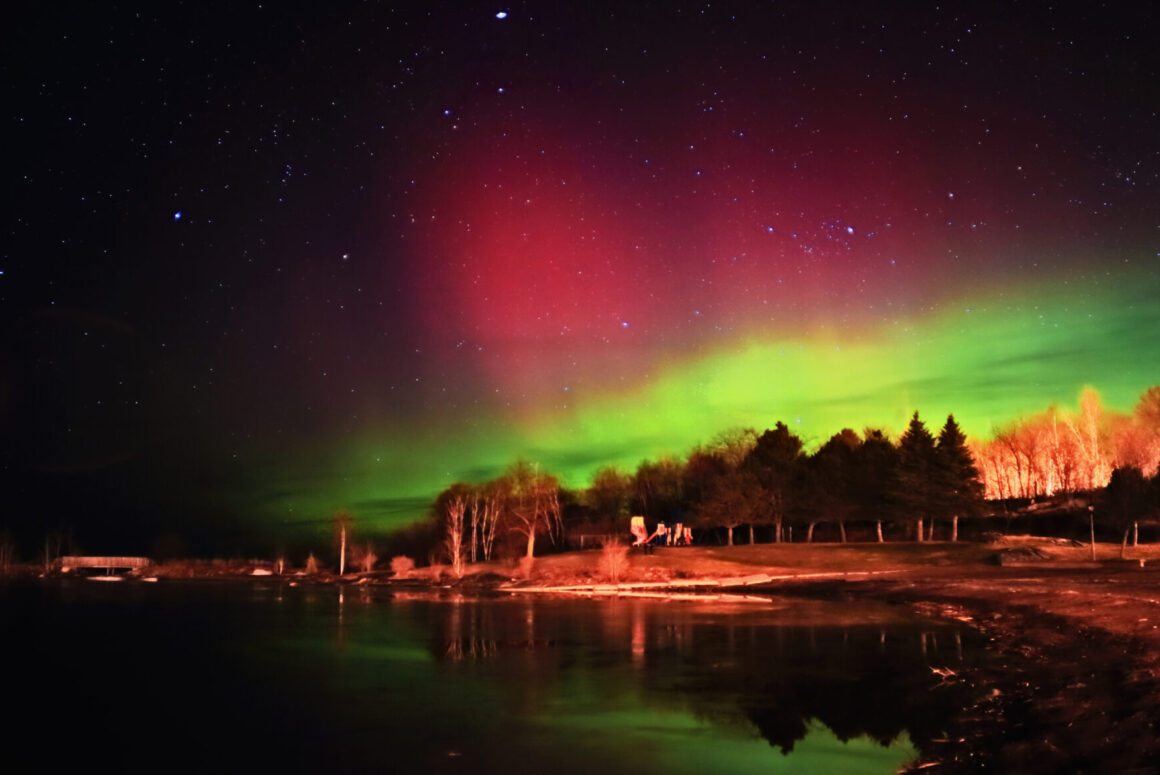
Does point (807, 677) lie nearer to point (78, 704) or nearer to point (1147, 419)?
point (78, 704)

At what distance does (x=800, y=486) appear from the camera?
342ft

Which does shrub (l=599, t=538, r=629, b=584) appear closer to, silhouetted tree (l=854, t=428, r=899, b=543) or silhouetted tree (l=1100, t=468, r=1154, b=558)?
silhouetted tree (l=854, t=428, r=899, b=543)

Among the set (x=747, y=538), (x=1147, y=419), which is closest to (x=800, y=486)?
(x=747, y=538)

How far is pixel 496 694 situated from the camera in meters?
21.0

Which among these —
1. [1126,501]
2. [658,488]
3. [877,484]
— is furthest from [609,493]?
[1126,501]

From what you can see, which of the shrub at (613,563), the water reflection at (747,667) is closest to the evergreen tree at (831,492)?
the shrub at (613,563)

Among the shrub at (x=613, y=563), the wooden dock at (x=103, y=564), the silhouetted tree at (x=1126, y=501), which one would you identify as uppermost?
the silhouetted tree at (x=1126, y=501)

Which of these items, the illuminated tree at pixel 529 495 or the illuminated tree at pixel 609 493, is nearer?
the illuminated tree at pixel 529 495

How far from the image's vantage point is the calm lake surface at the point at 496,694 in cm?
1521

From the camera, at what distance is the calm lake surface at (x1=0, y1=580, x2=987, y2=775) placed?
1521 centimetres

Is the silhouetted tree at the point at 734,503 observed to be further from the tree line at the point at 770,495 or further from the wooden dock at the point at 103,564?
the wooden dock at the point at 103,564

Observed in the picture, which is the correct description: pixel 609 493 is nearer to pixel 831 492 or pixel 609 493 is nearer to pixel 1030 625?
pixel 831 492

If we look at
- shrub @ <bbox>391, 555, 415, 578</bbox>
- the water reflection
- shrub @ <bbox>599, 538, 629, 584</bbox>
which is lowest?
shrub @ <bbox>391, 555, 415, 578</bbox>

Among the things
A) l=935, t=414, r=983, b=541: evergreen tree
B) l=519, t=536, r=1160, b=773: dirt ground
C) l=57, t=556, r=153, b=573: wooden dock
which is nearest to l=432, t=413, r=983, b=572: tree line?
l=935, t=414, r=983, b=541: evergreen tree
